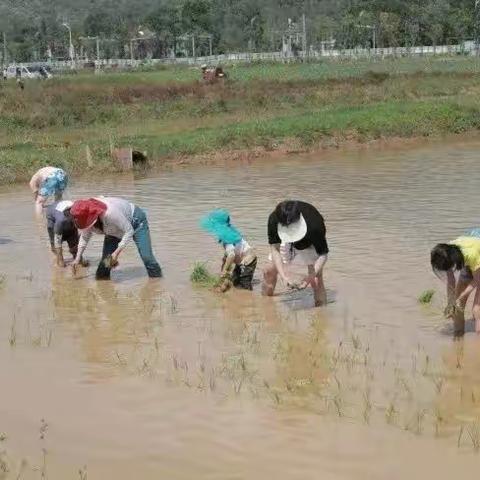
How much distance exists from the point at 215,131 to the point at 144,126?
17.9 feet

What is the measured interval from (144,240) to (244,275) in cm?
122

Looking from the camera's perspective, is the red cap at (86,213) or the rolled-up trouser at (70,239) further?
the rolled-up trouser at (70,239)

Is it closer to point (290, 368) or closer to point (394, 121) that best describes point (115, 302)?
point (290, 368)

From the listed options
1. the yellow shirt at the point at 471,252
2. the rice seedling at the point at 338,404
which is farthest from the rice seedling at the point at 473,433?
the yellow shirt at the point at 471,252

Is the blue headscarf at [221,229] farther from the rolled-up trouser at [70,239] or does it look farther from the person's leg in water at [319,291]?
the rolled-up trouser at [70,239]

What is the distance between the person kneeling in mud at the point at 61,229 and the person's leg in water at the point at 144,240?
902 millimetres

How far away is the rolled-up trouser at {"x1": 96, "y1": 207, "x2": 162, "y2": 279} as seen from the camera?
1020 centimetres

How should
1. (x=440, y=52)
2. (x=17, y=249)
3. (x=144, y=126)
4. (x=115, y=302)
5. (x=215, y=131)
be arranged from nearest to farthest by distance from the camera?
(x=115, y=302) → (x=17, y=249) → (x=215, y=131) → (x=144, y=126) → (x=440, y=52)

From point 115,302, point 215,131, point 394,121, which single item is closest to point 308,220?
point 115,302

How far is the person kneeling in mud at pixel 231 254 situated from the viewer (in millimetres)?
9484

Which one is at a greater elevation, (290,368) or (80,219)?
(80,219)

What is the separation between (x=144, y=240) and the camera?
1027cm

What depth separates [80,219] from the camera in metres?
9.59

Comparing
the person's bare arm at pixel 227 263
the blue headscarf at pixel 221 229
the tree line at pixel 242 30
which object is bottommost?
the person's bare arm at pixel 227 263
